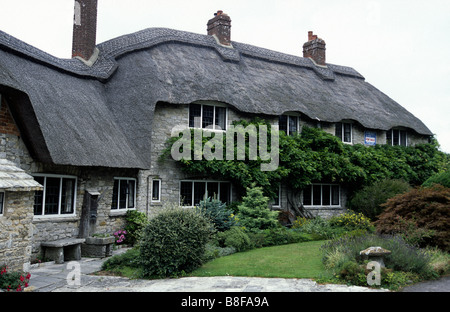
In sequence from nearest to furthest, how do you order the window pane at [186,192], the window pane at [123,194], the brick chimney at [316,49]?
the window pane at [123,194], the window pane at [186,192], the brick chimney at [316,49]

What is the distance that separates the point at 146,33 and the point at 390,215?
14.0 meters

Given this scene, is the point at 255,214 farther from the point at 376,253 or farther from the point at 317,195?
the point at 376,253

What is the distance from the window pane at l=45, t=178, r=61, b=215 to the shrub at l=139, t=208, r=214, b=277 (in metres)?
3.85

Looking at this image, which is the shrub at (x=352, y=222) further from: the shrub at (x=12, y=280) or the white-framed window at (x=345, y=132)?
the shrub at (x=12, y=280)

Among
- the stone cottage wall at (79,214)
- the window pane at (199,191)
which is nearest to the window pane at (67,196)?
the stone cottage wall at (79,214)

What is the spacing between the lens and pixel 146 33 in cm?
1948

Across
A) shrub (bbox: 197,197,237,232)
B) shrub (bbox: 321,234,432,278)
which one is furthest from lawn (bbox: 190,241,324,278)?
shrub (bbox: 197,197,237,232)

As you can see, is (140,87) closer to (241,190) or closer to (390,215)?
(241,190)

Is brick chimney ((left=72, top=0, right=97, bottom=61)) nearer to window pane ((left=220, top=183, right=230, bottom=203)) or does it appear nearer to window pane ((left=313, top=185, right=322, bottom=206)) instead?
window pane ((left=220, top=183, right=230, bottom=203))

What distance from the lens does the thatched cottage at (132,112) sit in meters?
10.9

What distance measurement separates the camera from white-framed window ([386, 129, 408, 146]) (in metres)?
24.0

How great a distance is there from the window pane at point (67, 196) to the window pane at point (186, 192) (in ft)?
17.0

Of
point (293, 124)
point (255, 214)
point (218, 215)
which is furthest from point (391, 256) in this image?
point (293, 124)
